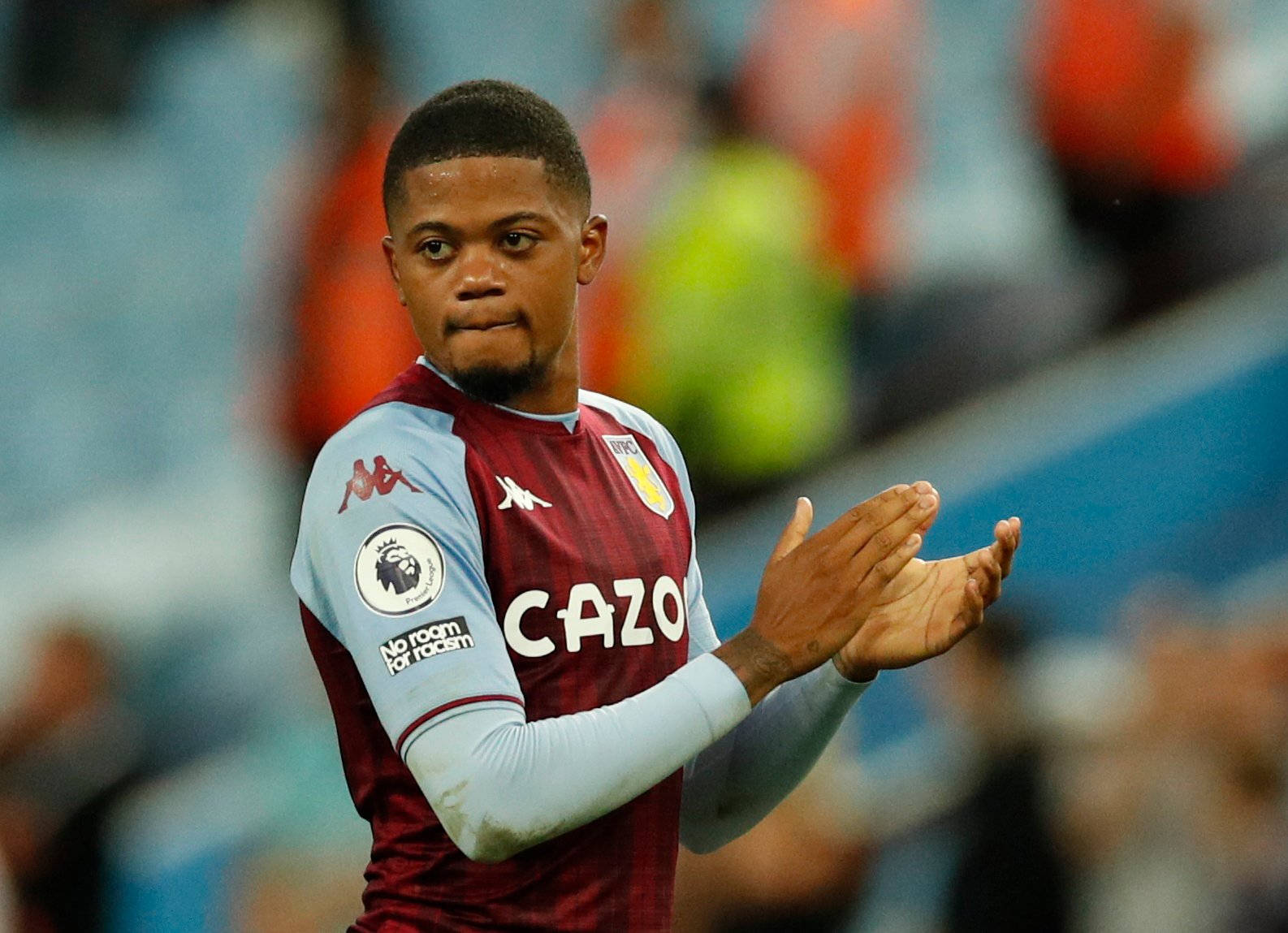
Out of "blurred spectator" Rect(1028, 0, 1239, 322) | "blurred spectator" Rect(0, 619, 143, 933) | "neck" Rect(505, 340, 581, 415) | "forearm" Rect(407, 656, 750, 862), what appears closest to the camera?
"forearm" Rect(407, 656, 750, 862)

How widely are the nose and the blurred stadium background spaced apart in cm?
401

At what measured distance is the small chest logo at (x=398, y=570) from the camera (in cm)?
227

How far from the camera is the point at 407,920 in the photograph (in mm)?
2369

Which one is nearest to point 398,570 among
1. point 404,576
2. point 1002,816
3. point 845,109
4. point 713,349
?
point 404,576

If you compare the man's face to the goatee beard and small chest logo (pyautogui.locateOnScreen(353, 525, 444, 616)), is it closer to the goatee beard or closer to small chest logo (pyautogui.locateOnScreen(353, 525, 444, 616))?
the goatee beard

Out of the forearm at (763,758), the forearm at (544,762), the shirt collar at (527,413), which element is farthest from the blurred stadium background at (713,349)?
the forearm at (544,762)

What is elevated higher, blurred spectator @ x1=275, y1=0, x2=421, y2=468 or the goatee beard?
blurred spectator @ x1=275, y1=0, x2=421, y2=468

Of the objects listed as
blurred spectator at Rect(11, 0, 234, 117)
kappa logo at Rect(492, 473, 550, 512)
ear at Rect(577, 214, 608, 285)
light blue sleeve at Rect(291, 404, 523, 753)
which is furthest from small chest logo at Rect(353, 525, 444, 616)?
blurred spectator at Rect(11, 0, 234, 117)

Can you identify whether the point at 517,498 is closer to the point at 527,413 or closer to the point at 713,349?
the point at 527,413

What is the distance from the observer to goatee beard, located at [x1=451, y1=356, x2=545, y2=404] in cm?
245

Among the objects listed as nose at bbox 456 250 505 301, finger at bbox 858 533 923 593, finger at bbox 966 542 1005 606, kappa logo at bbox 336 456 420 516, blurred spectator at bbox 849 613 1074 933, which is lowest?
blurred spectator at bbox 849 613 1074 933

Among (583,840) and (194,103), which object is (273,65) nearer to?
(194,103)

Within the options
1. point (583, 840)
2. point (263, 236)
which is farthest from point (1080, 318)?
point (583, 840)

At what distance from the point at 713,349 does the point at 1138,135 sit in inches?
68.3
